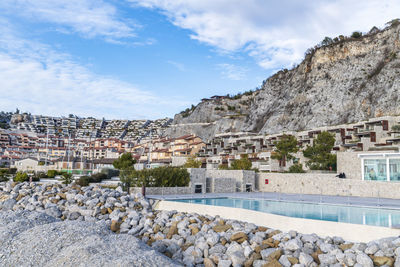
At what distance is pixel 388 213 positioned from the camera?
15445mm

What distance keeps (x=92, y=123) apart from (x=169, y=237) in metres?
160

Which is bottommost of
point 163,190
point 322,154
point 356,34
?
point 163,190

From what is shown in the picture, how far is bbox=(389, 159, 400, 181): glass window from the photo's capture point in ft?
87.9

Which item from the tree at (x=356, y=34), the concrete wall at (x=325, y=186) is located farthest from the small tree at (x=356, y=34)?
the concrete wall at (x=325, y=186)

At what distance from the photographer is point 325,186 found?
2922cm

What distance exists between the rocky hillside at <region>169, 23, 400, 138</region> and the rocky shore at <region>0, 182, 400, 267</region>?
4683 cm

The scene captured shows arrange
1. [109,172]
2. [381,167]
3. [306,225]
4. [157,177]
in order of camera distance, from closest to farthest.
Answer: [306,225]
[157,177]
[381,167]
[109,172]

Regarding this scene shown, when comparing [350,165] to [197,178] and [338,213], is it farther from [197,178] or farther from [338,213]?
[338,213]

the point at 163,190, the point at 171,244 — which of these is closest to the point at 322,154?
the point at 163,190

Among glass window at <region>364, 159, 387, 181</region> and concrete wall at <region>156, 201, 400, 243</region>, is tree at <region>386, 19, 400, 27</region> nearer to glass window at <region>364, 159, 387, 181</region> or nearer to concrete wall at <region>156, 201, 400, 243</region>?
glass window at <region>364, 159, 387, 181</region>

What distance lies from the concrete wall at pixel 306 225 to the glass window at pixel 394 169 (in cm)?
1658

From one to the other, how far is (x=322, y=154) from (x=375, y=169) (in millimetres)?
11793

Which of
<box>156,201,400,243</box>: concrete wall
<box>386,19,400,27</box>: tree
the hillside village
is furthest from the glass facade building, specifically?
<box>386,19,400,27</box>: tree

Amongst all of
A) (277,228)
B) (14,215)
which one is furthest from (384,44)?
(14,215)
